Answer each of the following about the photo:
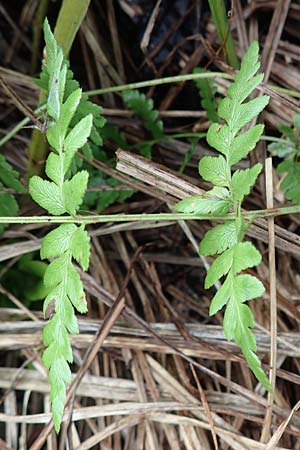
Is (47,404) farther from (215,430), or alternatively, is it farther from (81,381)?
(215,430)

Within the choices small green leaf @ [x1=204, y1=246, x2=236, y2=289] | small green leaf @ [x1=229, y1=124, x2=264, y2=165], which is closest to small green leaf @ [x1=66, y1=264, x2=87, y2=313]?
small green leaf @ [x1=204, y1=246, x2=236, y2=289]

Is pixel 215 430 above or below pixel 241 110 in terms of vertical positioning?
below

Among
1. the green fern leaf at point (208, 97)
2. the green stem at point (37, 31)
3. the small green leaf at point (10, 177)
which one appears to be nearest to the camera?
the small green leaf at point (10, 177)

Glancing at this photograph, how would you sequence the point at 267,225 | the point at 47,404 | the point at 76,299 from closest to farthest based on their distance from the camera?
1. the point at 76,299
2. the point at 267,225
3. the point at 47,404

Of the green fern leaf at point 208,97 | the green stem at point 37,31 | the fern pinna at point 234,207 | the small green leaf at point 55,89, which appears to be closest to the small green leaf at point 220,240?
the fern pinna at point 234,207

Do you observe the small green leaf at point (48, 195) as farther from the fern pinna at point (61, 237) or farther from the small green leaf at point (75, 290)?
the small green leaf at point (75, 290)

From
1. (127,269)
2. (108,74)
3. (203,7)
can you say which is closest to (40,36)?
(108,74)
